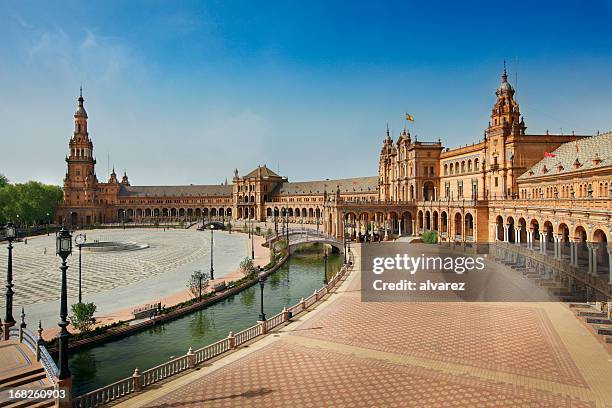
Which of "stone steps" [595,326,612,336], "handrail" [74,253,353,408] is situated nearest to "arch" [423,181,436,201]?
"stone steps" [595,326,612,336]

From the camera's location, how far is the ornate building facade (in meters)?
40.0

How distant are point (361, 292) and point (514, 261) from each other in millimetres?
22225

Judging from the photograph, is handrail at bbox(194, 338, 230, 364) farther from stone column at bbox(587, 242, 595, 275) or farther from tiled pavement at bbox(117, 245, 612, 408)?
stone column at bbox(587, 242, 595, 275)

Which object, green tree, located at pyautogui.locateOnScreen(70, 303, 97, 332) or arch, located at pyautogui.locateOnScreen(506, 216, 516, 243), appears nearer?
green tree, located at pyautogui.locateOnScreen(70, 303, 97, 332)

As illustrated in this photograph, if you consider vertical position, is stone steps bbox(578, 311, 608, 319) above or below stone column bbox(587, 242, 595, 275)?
below

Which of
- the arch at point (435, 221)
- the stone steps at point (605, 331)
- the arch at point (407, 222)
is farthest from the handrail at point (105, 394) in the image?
the arch at point (407, 222)

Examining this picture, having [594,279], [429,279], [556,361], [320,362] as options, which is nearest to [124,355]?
[320,362]

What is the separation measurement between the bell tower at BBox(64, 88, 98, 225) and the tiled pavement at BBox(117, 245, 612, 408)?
127029 millimetres

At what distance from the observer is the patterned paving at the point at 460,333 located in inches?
804

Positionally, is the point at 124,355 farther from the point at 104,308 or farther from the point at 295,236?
the point at 295,236

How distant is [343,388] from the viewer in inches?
703

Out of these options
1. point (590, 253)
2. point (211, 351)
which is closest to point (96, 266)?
point (211, 351)

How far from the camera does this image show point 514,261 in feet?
155

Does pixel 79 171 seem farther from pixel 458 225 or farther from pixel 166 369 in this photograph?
pixel 166 369
